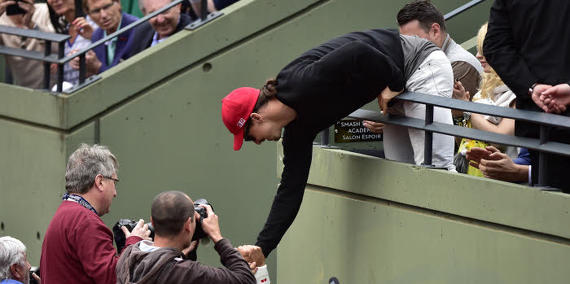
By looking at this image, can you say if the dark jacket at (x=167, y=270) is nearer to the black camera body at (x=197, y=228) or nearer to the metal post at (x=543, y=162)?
the black camera body at (x=197, y=228)

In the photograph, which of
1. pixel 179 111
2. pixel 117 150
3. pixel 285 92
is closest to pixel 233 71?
pixel 179 111

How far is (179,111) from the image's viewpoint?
9227 millimetres

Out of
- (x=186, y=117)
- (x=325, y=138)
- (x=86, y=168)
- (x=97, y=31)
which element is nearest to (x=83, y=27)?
(x=97, y=31)

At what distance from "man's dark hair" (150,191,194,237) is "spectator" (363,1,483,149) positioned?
198 cm

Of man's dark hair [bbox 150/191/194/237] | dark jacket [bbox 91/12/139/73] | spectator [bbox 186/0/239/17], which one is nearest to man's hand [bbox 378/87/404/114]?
man's dark hair [bbox 150/191/194/237]

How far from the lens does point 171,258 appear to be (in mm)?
5082

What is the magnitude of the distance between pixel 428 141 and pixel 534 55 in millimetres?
824

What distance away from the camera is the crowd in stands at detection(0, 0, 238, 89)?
9492 millimetres

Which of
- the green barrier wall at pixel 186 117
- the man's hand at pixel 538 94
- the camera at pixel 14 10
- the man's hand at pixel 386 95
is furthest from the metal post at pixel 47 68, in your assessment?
the man's hand at pixel 538 94

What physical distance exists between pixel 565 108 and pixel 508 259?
2.71 ft

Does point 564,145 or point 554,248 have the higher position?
point 564,145

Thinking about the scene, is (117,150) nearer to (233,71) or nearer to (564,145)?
(233,71)

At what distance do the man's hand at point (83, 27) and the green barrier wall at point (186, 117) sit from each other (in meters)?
1.03

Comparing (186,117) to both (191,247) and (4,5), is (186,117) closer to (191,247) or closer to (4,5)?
(4,5)
